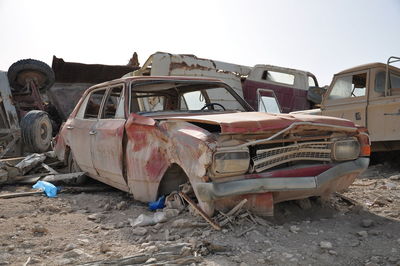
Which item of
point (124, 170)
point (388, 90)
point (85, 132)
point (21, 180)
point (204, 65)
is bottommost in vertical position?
point (21, 180)

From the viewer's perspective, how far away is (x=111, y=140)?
4047 millimetres

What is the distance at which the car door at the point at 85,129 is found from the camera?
15.5 ft

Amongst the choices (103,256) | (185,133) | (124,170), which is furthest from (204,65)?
(103,256)

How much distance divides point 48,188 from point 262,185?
9.98 ft

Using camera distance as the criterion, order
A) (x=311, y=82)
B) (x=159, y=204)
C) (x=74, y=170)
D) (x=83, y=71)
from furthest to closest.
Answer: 1. (x=83, y=71)
2. (x=311, y=82)
3. (x=74, y=170)
4. (x=159, y=204)

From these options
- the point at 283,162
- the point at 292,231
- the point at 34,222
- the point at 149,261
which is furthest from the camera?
the point at 34,222

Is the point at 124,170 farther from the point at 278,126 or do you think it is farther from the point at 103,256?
the point at 278,126

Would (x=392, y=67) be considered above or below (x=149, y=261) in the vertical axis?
above

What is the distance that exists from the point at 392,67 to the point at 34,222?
573 cm

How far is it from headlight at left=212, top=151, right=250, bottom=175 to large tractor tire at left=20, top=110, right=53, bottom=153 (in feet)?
18.0

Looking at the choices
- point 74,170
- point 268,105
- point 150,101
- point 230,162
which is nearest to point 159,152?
point 230,162

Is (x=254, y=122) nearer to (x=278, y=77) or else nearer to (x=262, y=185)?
(x=262, y=185)

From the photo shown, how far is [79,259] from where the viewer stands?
2.55 m

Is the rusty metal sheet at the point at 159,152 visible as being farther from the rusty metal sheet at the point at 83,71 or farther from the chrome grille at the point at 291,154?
the rusty metal sheet at the point at 83,71
